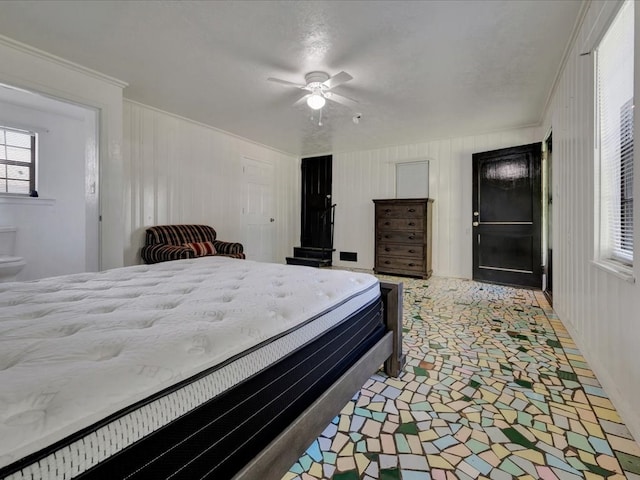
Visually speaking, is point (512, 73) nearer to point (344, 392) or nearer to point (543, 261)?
point (543, 261)

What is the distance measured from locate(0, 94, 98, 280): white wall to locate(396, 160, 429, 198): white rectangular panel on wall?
503 centimetres

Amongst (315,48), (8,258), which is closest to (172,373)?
(315,48)

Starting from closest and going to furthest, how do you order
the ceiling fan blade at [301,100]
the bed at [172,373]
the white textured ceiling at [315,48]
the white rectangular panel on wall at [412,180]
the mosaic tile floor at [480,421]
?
the bed at [172,373] < the mosaic tile floor at [480,421] < the white textured ceiling at [315,48] < the ceiling fan blade at [301,100] < the white rectangular panel on wall at [412,180]

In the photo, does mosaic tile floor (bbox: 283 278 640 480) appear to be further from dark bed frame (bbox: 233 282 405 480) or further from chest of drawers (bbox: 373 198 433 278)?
chest of drawers (bbox: 373 198 433 278)

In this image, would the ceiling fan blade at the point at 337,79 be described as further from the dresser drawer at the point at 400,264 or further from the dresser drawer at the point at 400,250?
the dresser drawer at the point at 400,264

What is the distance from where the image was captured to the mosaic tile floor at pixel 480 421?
1218 millimetres

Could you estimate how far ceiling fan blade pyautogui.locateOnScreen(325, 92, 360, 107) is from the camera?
3.59 metres

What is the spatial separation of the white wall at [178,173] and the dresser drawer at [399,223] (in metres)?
2.62

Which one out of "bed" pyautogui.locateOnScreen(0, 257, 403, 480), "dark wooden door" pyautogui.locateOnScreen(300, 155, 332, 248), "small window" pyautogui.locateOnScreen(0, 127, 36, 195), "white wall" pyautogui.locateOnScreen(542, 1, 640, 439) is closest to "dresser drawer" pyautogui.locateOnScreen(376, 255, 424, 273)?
"dark wooden door" pyautogui.locateOnScreen(300, 155, 332, 248)

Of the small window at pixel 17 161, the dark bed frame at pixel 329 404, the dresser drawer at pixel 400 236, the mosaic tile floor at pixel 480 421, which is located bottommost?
the mosaic tile floor at pixel 480 421

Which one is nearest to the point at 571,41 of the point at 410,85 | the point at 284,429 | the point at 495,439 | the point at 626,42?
the point at 626,42

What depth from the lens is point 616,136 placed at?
1.81 m

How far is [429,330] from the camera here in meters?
2.73

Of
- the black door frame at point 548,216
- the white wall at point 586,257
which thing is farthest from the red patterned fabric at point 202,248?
the black door frame at point 548,216
